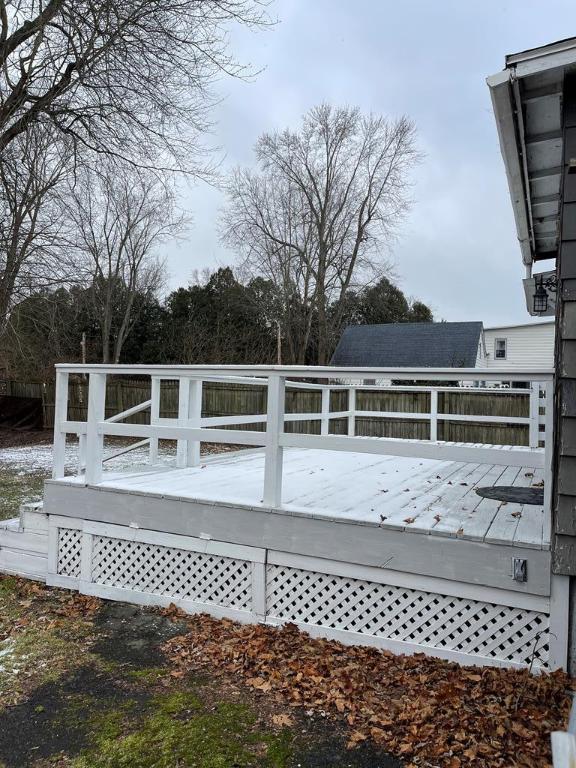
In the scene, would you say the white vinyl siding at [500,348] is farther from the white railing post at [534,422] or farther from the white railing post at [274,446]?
the white railing post at [274,446]

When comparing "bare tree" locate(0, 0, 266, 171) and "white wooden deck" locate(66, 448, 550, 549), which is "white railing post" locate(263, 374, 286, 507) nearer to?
"white wooden deck" locate(66, 448, 550, 549)

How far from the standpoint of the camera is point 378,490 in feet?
14.6

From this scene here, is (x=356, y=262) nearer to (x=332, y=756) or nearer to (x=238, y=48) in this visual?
(x=238, y=48)

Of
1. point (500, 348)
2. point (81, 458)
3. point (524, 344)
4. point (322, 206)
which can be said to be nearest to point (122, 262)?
point (322, 206)

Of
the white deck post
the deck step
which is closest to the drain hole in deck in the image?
the white deck post

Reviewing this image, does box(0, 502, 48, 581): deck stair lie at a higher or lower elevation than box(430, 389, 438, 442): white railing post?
lower

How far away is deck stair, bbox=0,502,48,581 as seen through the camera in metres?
4.52

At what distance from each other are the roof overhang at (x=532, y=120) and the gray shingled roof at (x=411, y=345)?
1872cm

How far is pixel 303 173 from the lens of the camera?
2384 cm

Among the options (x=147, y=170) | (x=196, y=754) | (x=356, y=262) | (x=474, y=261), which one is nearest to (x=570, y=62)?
(x=196, y=754)

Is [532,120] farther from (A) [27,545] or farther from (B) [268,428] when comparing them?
(A) [27,545]

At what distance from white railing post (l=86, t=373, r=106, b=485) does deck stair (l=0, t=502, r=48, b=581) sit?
0.65 m

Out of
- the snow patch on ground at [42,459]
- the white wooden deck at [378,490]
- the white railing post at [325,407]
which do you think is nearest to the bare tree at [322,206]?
the snow patch on ground at [42,459]

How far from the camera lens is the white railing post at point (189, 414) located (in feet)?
17.5
